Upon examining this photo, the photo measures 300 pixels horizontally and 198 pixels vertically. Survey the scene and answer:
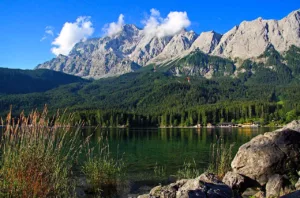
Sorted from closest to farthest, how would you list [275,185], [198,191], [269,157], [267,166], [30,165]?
[30,165] → [198,191] → [275,185] → [267,166] → [269,157]

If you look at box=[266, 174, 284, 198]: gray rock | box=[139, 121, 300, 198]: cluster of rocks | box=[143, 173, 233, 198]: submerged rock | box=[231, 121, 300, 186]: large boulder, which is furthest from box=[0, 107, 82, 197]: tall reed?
box=[231, 121, 300, 186]: large boulder

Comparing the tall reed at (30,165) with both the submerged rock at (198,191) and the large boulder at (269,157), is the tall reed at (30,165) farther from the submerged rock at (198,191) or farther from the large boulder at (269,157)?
the large boulder at (269,157)

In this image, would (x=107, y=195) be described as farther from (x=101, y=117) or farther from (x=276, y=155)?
(x=101, y=117)

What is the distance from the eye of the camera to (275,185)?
17219mm

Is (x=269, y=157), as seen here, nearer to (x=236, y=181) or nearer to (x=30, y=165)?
(x=236, y=181)

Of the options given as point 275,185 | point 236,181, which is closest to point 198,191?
point 275,185

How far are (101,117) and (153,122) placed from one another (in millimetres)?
35699

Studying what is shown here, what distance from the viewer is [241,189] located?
18.8m

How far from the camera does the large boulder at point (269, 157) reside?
1966cm

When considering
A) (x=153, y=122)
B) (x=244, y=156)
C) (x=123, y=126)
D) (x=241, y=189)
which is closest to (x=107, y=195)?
(x=241, y=189)

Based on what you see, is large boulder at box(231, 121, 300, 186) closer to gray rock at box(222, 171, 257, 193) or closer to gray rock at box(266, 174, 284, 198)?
gray rock at box(222, 171, 257, 193)

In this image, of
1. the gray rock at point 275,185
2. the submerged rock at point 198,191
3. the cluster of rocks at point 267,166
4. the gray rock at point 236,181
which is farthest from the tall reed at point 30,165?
the gray rock at point 275,185

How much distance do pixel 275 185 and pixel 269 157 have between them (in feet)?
9.99

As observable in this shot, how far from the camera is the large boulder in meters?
19.7
